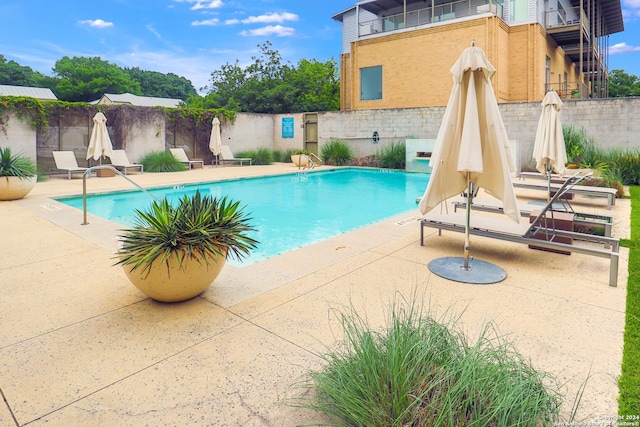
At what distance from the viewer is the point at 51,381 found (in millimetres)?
2135

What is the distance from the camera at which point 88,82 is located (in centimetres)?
4025

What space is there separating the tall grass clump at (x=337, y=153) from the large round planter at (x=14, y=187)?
1160cm

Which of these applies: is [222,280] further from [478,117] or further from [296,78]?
[296,78]

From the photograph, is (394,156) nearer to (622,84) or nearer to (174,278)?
(174,278)

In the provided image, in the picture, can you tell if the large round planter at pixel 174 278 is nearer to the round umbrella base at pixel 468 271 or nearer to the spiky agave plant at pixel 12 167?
the round umbrella base at pixel 468 271

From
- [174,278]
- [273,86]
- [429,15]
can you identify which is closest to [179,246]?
[174,278]

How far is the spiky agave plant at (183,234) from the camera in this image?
112 inches

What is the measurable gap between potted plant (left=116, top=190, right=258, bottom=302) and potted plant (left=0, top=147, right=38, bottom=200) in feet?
20.9

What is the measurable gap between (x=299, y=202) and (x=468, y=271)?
19.2 feet

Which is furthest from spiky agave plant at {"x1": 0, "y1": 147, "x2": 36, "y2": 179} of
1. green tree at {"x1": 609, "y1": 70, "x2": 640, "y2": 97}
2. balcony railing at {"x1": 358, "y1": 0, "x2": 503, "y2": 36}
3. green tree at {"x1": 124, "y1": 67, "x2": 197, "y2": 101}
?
green tree at {"x1": 124, "y1": 67, "x2": 197, "y2": 101}

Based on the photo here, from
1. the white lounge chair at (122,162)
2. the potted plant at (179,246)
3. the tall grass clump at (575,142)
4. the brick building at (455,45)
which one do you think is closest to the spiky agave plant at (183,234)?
the potted plant at (179,246)

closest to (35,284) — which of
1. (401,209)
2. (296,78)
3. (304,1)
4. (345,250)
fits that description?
(345,250)

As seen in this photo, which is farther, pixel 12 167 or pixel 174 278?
pixel 12 167

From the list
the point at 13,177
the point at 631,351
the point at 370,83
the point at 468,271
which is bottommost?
the point at 631,351
